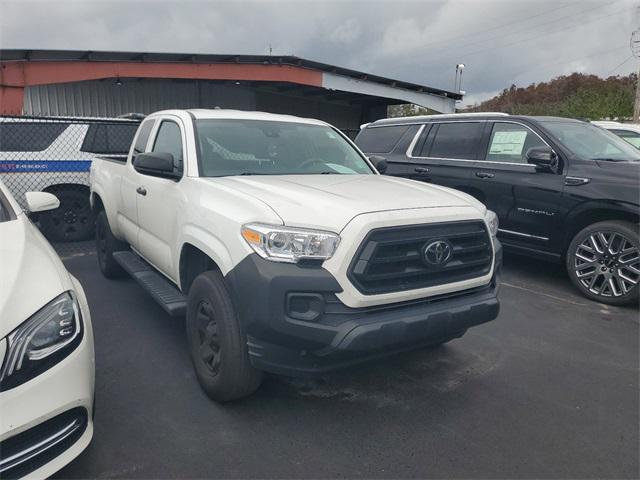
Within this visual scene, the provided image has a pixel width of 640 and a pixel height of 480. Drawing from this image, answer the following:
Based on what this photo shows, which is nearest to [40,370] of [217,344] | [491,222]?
[217,344]

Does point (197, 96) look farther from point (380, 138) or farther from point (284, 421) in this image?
point (284, 421)

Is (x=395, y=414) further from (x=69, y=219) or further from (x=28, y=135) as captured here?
(x=28, y=135)

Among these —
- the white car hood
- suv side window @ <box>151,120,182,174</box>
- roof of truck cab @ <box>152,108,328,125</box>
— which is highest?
roof of truck cab @ <box>152,108,328,125</box>

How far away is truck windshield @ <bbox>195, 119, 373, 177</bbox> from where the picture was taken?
347cm

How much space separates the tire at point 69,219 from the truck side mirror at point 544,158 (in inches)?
235

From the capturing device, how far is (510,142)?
5707mm

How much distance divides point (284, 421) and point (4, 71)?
11062 mm

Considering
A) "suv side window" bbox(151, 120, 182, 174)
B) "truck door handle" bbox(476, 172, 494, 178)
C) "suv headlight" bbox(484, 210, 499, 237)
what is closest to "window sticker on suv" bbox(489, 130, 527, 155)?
"truck door handle" bbox(476, 172, 494, 178)

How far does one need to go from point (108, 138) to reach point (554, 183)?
6211mm

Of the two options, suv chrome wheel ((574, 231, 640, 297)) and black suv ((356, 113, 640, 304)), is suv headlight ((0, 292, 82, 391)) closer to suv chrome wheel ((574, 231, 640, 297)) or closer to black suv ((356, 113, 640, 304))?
black suv ((356, 113, 640, 304))

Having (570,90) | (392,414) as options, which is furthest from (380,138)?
(570,90)

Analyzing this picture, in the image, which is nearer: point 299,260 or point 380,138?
point 299,260

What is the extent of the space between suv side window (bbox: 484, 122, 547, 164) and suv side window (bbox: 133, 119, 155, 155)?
3.94m

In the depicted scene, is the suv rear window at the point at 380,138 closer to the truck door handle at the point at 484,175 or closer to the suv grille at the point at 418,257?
the truck door handle at the point at 484,175
